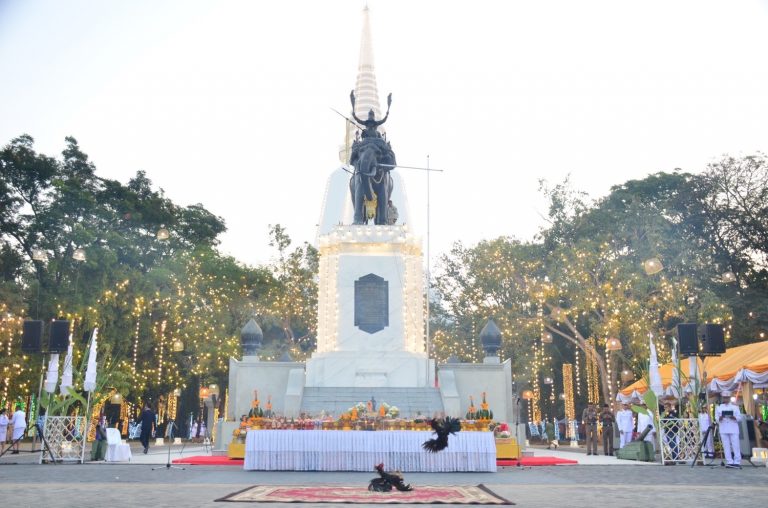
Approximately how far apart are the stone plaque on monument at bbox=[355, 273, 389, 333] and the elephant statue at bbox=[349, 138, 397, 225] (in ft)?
8.83

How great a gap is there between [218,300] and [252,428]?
24.7m

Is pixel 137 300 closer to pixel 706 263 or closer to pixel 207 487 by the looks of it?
pixel 207 487

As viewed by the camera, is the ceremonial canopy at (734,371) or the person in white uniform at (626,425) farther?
the person in white uniform at (626,425)

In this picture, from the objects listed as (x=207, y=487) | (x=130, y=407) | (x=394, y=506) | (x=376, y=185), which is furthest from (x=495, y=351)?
(x=130, y=407)

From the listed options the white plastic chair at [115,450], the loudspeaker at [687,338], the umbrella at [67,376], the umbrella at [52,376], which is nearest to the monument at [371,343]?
the white plastic chair at [115,450]

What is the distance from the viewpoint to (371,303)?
27547 mm

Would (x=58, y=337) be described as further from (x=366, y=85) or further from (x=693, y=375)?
(x=366, y=85)

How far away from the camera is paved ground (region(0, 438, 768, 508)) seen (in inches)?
422

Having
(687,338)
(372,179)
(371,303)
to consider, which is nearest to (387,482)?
(687,338)

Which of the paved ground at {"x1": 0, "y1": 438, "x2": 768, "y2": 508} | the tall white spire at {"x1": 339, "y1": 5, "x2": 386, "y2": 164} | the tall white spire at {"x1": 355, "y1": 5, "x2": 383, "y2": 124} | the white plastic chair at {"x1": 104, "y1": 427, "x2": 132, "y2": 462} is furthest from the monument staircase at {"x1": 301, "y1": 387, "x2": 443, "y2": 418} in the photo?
the tall white spire at {"x1": 355, "y1": 5, "x2": 383, "y2": 124}

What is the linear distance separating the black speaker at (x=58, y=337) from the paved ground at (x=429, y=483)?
3104 mm

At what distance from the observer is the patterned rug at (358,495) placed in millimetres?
10516

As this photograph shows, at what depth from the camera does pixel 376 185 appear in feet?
96.0

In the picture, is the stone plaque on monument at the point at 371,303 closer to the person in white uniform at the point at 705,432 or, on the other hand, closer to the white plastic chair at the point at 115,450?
the white plastic chair at the point at 115,450
